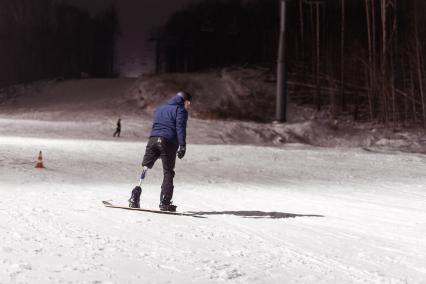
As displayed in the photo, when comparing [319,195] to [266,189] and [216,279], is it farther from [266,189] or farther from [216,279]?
[216,279]

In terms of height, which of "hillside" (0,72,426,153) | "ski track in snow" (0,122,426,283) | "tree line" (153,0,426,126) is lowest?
"ski track in snow" (0,122,426,283)

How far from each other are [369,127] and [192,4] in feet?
134

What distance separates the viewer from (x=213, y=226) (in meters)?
Result: 7.80

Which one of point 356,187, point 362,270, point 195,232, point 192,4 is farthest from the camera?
point 192,4

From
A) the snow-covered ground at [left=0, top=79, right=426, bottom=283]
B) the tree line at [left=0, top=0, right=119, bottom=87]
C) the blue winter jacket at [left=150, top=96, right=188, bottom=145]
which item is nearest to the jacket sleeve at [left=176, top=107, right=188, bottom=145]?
the blue winter jacket at [left=150, top=96, right=188, bottom=145]

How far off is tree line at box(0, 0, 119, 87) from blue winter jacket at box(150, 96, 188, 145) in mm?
56362

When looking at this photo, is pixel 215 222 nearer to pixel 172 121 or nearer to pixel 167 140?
pixel 167 140

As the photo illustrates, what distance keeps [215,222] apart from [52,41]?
67.9m

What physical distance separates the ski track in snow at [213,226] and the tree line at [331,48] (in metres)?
14.3

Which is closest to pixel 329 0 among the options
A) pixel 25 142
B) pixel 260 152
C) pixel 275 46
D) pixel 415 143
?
pixel 275 46

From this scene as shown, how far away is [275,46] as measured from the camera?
43.1 meters

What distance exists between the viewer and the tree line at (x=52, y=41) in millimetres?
66562

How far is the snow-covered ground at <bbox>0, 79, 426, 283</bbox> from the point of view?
541 cm

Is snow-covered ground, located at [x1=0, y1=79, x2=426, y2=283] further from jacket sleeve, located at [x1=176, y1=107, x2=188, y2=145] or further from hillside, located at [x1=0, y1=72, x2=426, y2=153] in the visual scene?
hillside, located at [x1=0, y1=72, x2=426, y2=153]
